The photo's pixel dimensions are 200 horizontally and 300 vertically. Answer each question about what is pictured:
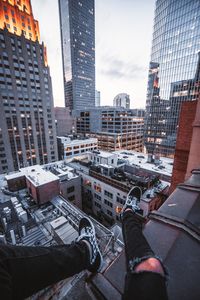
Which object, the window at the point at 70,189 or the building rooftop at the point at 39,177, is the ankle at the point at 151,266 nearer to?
the building rooftop at the point at 39,177

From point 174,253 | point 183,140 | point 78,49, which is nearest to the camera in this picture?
point 174,253

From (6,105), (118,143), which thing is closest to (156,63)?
(118,143)

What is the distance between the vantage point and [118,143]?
5862 cm

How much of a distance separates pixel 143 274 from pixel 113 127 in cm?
6166

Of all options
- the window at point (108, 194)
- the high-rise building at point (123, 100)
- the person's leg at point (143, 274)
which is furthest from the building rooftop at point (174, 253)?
the high-rise building at point (123, 100)

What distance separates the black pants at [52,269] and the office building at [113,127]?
55932mm

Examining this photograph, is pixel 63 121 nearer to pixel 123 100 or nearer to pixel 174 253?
pixel 174 253

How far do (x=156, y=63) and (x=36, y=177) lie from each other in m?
57.8

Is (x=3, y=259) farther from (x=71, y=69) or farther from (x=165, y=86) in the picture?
(x=71, y=69)

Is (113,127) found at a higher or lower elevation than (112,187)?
higher

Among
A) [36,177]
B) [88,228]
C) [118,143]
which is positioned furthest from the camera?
[118,143]

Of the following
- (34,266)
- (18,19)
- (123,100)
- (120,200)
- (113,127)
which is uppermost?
(18,19)

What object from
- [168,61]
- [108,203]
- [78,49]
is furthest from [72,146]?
[78,49]

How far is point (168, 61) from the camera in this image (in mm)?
46594
